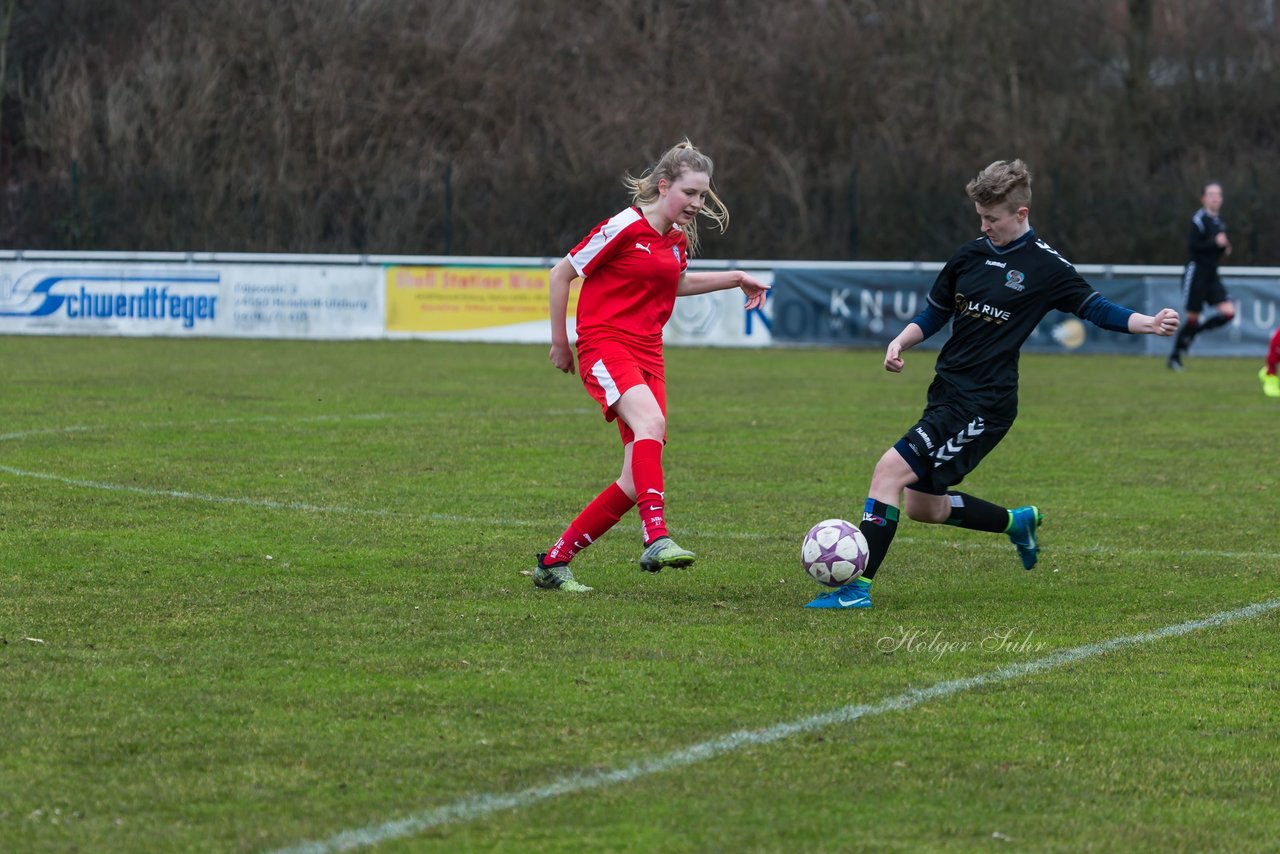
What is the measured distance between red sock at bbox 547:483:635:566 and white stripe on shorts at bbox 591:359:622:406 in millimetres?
344

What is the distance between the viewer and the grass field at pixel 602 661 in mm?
4031

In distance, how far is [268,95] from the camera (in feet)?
127

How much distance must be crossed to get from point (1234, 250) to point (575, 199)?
38.2ft

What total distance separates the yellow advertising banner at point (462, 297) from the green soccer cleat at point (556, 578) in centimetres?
1865

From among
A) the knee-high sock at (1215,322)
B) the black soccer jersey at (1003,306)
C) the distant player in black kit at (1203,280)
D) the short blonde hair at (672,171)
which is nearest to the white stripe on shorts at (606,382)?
the short blonde hair at (672,171)

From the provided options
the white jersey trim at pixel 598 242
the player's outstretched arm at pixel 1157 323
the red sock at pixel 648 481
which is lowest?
the red sock at pixel 648 481

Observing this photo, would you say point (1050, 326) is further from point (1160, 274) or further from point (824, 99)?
point (824, 99)

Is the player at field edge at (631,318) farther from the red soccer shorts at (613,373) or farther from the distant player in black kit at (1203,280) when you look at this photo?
the distant player in black kit at (1203,280)

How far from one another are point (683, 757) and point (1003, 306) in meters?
3.04

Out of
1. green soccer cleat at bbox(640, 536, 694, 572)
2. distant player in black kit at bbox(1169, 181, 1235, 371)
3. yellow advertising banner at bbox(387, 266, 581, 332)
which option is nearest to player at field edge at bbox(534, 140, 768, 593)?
green soccer cleat at bbox(640, 536, 694, 572)

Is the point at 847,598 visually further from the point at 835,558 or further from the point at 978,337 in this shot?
the point at 978,337

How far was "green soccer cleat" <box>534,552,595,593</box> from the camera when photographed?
682 centimetres

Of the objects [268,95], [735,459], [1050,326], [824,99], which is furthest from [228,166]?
[735,459]

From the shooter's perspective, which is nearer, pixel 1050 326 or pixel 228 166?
pixel 1050 326
